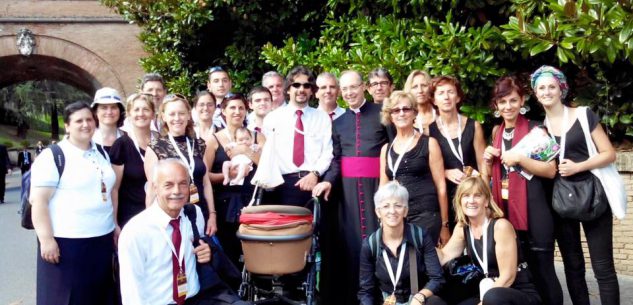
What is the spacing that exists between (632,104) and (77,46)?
55.8 ft

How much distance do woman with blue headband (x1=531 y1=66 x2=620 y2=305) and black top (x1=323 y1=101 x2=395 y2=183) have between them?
4.35 feet

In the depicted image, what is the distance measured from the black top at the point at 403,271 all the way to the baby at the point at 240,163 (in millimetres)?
1442

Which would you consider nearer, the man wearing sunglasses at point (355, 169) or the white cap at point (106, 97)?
the white cap at point (106, 97)

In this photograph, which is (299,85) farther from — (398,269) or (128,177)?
(398,269)

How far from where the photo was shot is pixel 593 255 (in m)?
4.80

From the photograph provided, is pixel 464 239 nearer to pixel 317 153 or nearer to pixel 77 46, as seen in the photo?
pixel 317 153

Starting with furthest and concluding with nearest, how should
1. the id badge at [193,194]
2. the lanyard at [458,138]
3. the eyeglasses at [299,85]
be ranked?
the eyeglasses at [299,85] < the lanyard at [458,138] < the id badge at [193,194]

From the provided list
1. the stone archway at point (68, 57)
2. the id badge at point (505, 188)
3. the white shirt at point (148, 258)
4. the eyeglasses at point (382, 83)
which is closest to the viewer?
the white shirt at point (148, 258)

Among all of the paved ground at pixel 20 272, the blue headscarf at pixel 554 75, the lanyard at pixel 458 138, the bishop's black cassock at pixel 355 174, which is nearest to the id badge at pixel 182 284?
→ the bishop's black cassock at pixel 355 174

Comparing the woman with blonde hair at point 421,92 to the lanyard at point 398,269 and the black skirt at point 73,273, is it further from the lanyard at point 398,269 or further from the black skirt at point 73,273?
the black skirt at point 73,273

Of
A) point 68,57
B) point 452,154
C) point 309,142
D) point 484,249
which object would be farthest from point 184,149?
point 68,57

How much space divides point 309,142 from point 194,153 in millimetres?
1011

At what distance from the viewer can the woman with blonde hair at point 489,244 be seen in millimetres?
4527

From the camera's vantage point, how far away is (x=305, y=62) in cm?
961
